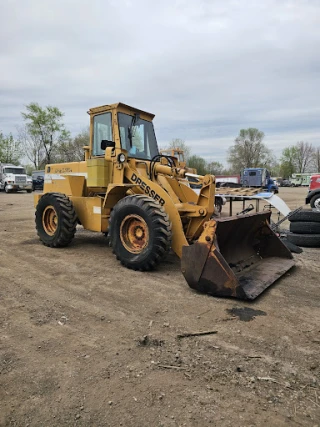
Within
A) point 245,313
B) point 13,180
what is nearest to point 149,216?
point 245,313

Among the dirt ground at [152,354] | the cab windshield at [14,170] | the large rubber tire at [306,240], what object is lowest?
the dirt ground at [152,354]

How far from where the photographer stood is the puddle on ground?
3.92 m

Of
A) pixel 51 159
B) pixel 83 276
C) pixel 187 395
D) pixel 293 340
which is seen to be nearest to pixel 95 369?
pixel 187 395

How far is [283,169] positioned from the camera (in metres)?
90.0

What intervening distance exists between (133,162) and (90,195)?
1.65 m

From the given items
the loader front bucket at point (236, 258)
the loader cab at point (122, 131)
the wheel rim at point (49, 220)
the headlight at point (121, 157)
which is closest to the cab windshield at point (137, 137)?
the loader cab at point (122, 131)

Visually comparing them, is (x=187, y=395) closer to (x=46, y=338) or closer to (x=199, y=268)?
(x=46, y=338)

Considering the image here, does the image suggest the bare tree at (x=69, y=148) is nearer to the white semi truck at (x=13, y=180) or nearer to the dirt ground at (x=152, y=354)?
the white semi truck at (x=13, y=180)

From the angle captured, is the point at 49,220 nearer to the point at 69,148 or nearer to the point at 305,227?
the point at 305,227

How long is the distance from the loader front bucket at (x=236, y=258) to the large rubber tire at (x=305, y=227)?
6.87 feet

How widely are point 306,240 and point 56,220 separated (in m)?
5.67

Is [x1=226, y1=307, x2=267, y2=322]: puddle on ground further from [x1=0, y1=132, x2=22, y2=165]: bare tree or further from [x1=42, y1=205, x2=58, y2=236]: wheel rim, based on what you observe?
[x1=0, y1=132, x2=22, y2=165]: bare tree

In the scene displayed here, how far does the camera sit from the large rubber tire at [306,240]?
789cm

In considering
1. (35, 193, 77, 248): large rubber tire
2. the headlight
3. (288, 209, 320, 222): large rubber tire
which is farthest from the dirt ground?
(288, 209, 320, 222): large rubber tire
